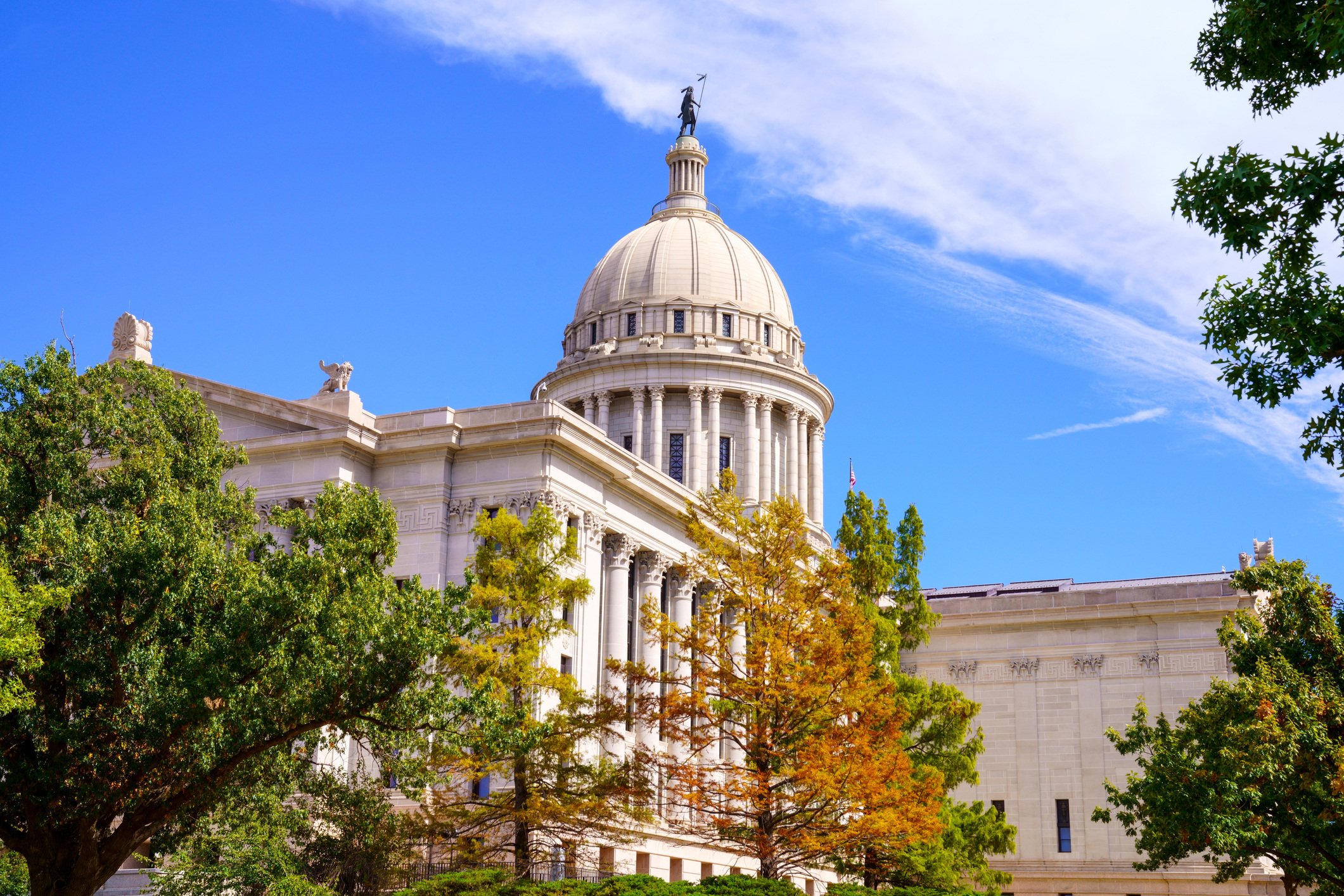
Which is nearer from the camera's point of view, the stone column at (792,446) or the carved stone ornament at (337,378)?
the carved stone ornament at (337,378)

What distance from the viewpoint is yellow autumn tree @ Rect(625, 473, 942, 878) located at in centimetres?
3647

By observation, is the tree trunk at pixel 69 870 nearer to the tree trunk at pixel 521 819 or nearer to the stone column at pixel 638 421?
the tree trunk at pixel 521 819

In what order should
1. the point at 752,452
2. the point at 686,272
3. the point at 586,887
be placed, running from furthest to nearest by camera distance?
the point at 686,272, the point at 752,452, the point at 586,887

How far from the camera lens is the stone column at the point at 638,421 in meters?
81.6

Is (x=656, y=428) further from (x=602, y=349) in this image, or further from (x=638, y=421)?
(x=602, y=349)

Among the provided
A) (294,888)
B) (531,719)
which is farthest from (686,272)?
(294,888)

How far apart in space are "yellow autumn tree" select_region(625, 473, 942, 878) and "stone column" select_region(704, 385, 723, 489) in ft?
134

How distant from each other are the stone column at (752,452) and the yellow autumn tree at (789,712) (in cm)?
4010

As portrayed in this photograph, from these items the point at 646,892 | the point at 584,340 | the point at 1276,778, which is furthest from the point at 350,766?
the point at 584,340

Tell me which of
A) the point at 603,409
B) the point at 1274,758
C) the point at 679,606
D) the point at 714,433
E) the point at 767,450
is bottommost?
the point at 1274,758

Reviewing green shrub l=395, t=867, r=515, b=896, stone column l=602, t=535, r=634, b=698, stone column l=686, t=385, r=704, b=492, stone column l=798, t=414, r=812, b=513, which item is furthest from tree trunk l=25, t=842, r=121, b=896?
stone column l=798, t=414, r=812, b=513

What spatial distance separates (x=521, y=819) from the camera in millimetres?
36469

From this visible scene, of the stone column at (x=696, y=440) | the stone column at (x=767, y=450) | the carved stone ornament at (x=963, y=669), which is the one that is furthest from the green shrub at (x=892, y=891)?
the stone column at (x=767, y=450)

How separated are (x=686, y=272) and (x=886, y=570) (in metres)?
43.7
